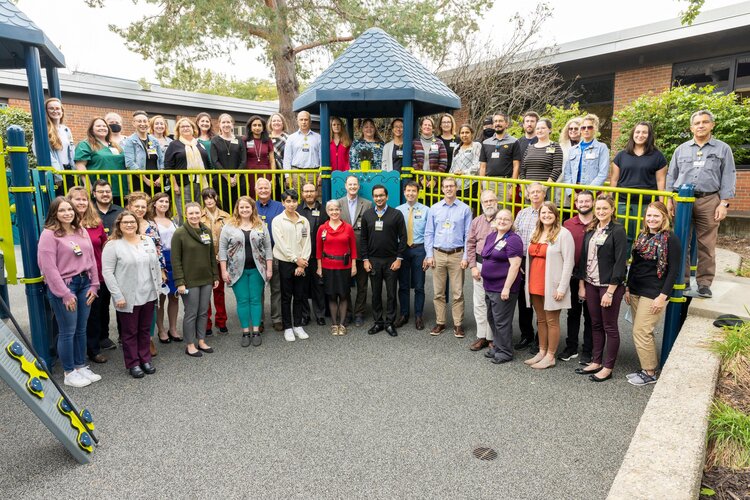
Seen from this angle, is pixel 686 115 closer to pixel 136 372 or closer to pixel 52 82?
pixel 136 372

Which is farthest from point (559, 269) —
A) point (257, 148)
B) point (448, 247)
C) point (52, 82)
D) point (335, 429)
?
point (52, 82)

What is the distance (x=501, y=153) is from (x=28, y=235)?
220 inches

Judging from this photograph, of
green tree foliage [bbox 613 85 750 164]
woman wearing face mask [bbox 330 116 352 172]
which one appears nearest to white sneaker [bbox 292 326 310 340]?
woman wearing face mask [bbox 330 116 352 172]

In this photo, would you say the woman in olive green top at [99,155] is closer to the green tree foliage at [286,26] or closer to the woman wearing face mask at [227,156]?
the woman wearing face mask at [227,156]

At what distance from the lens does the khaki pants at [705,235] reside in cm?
536

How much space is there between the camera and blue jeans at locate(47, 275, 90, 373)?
14.8 ft

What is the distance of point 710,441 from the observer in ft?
10.3

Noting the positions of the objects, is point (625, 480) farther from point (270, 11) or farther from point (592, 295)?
point (270, 11)

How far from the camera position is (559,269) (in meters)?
4.85

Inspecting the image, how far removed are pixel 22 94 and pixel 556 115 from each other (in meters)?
14.5

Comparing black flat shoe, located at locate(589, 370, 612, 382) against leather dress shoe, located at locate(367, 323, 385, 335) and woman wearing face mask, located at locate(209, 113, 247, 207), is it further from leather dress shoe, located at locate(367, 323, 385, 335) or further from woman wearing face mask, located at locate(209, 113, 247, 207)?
woman wearing face mask, located at locate(209, 113, 247, 207)

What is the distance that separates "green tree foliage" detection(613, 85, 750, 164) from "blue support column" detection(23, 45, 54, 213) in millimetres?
9948

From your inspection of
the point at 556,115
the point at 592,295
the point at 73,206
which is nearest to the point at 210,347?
the point at 73,206

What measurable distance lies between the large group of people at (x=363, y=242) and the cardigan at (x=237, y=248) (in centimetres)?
2
